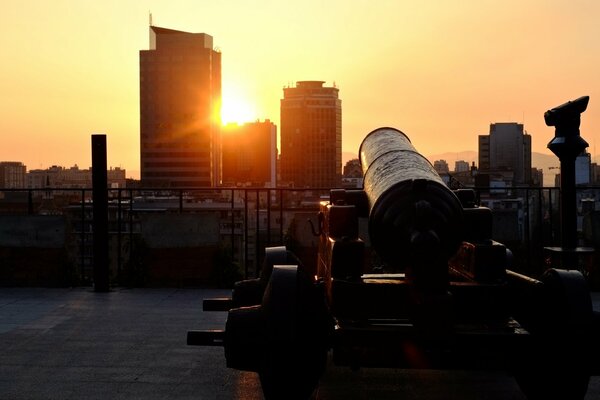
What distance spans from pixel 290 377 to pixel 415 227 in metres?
1.20

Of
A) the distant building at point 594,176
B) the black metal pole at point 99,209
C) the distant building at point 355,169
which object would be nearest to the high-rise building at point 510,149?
the distant building at point 594,176

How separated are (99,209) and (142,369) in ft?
15.8

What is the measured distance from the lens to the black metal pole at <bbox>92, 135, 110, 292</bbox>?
10289mm

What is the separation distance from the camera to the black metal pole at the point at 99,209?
33.8 ft

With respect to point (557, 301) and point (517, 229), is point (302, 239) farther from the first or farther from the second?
point (557, 301)

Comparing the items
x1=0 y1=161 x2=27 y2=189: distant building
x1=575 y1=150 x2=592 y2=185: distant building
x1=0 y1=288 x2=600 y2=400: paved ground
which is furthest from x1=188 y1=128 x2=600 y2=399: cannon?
x1=0 y1=161 x2=27 y2=189: distant building

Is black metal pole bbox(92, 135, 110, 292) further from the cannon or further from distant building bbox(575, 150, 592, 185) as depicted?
distant building bbox(575, 150, 592, 185)

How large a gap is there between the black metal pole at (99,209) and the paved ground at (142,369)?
60.7 inches

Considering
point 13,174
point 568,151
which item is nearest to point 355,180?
point 568,151

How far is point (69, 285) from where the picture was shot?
428 inches

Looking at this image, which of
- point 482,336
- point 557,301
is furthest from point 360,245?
point 557,301

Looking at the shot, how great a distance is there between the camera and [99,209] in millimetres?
10352

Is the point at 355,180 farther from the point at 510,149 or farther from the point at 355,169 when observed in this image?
the point at 510,149

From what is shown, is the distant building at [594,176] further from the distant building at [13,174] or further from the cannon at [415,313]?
the distant building at [13,174]
